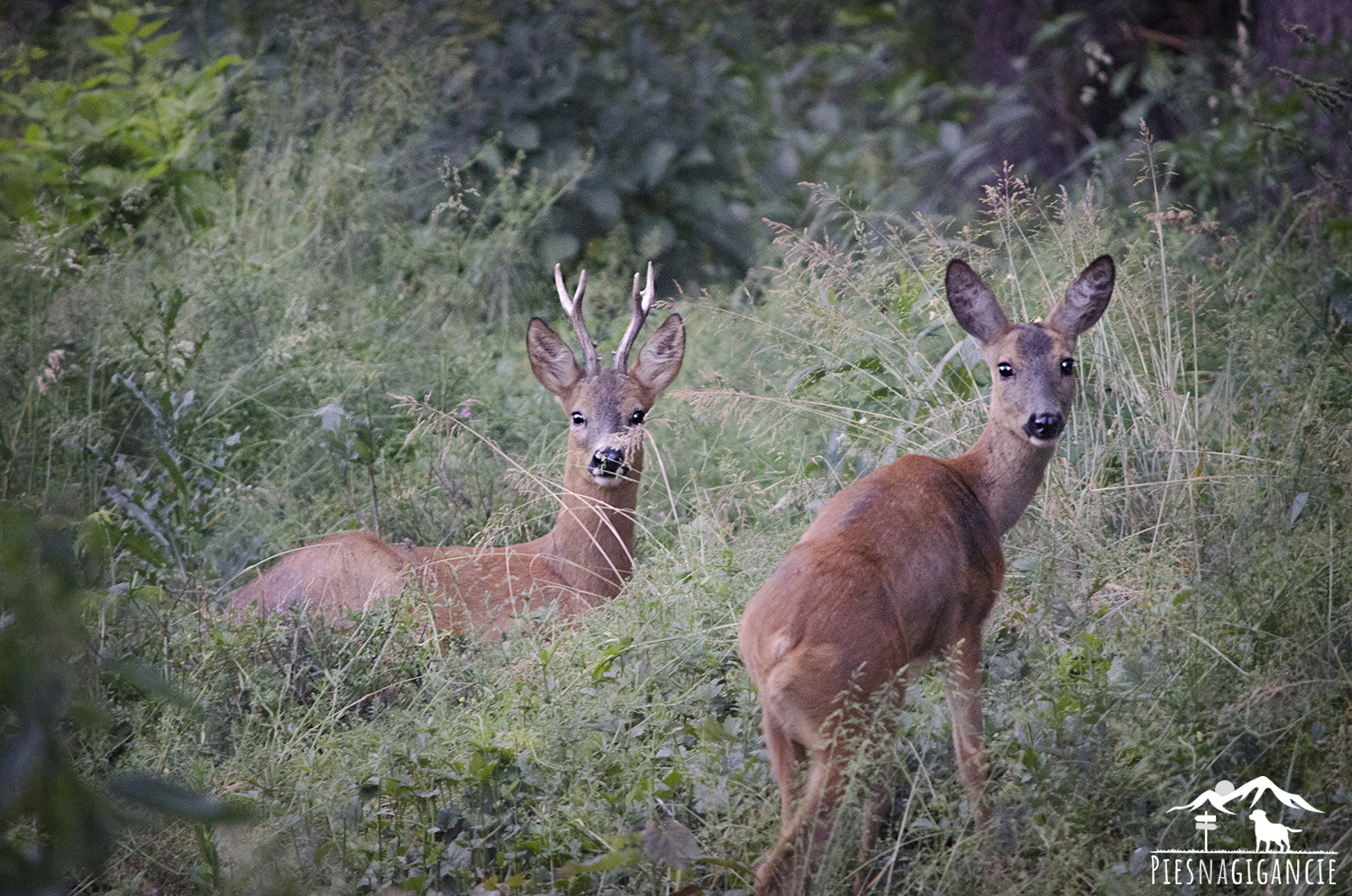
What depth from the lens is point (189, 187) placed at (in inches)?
264

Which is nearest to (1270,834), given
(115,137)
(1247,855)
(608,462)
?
(1247,855)

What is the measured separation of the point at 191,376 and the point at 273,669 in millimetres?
2056

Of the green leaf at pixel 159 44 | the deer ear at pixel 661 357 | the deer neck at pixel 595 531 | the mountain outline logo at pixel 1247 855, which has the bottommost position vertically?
the deer neck at pixel 595 531

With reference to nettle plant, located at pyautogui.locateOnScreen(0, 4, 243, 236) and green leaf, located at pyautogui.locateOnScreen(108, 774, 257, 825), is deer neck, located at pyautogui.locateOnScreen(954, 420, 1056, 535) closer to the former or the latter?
green leaf, located at pyautogui.locateOnScreen(108, 774, 257, 825)

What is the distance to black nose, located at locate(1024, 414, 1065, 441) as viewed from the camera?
11.1ft

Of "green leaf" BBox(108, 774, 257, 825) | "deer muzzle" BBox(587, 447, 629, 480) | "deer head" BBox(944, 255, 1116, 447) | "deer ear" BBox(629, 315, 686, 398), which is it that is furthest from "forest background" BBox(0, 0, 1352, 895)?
"deer head" BBox(944, 255, 1116, 447)

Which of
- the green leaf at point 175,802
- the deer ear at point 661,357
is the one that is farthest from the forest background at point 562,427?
the deer ear at point 661,357

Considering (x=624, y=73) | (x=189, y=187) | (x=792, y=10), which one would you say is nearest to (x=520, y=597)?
(x=189, y=187)

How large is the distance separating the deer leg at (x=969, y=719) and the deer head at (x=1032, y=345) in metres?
0.74

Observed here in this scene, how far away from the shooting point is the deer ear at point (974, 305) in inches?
141

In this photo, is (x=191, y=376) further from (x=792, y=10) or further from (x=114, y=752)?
(x=792, y=10)

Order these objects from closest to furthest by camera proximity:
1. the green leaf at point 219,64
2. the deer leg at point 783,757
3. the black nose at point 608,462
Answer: the deer leg at point 783,757 < the black nose at point 608,462 < the green leaf at point 219,64

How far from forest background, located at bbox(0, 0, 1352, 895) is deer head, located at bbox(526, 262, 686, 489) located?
267mm

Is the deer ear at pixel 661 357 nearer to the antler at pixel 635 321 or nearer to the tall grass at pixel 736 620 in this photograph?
the antler at pixel 635 321
